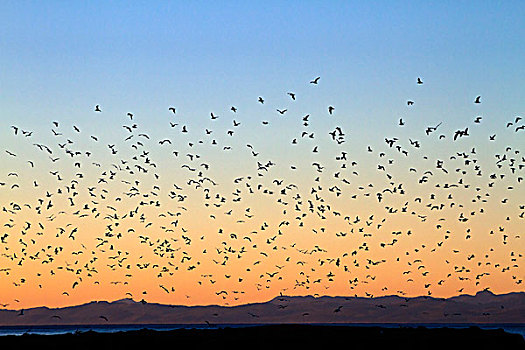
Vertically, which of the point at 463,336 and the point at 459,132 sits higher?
the point at 459,132

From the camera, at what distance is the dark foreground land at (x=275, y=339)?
130ft

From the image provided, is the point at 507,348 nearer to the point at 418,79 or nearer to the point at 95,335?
the point at 418,79

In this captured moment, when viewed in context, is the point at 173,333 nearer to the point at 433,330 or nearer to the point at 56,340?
the point at 56,340

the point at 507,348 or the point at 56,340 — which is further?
the point at 507,348

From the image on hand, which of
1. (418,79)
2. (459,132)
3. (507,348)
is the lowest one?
(507,348)

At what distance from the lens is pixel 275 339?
1622 inches

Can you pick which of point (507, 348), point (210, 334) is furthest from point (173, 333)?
point (507, 348)

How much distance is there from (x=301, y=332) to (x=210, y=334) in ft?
14.7

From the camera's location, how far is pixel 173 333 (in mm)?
41938

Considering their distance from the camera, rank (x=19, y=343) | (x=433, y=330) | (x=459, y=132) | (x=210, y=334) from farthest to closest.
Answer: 1. (x=433, y=330)
2. (x=210, y=334)
3. (x=19, y=343)
4. (x=459, y=132)

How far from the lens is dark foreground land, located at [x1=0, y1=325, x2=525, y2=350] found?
39.7m

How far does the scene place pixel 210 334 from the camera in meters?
42.2

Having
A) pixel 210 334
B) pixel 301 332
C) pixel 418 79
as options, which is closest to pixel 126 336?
pixel 210 334

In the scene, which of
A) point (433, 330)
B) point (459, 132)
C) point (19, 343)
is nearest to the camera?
point (459, 132)
